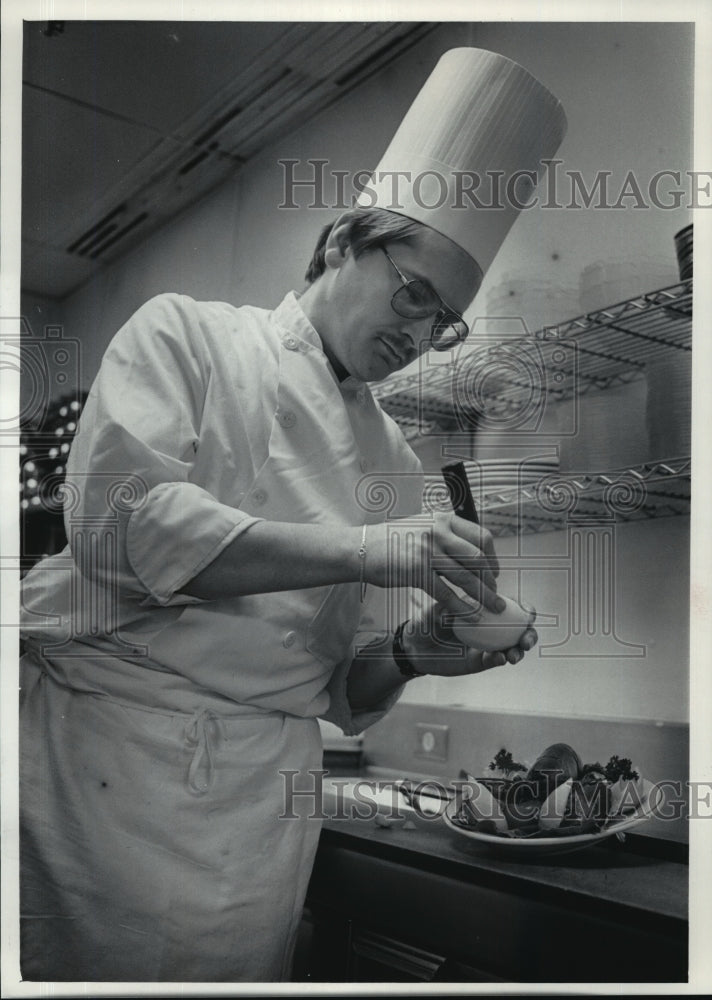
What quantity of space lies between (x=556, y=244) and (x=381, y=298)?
234 mm

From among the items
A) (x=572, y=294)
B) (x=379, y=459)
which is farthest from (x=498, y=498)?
(x=572, y=294)

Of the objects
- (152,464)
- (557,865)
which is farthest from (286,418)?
(557,865)

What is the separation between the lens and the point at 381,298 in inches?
46.9

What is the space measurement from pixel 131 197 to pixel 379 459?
0.48 metres

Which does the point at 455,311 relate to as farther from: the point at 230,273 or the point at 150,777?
the point at 150,777

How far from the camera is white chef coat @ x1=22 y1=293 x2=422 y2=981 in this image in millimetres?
1152

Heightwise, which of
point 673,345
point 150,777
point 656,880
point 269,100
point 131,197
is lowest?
point 656,880

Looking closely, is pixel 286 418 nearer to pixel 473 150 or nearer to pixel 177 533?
pixel 177 533

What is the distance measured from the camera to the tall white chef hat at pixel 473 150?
118 centimetres

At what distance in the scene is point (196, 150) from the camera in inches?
49.9

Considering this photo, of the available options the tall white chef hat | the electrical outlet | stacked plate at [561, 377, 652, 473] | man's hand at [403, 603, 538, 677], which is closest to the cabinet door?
the electrical outlet

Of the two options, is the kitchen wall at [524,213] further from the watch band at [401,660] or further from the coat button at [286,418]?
the watch band at [401,660]

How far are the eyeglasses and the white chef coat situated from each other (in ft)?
0.36

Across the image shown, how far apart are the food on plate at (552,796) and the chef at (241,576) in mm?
138
